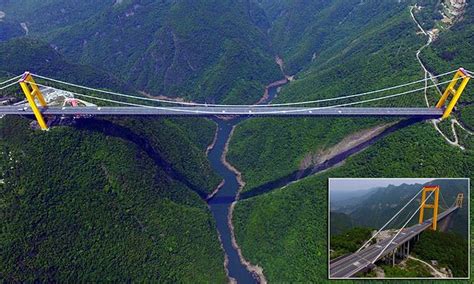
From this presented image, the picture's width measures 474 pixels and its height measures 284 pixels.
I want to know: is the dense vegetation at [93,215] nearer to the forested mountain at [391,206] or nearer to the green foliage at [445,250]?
the forested mountain at [391,206]

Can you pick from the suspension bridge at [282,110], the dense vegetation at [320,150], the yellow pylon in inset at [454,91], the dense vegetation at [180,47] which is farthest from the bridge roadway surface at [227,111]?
the dense vegetation at [180,47]

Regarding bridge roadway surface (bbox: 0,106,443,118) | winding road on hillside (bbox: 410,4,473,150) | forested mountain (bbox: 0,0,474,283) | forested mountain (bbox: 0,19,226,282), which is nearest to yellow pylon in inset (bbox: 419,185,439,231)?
forested mountain (bbox: 0,0,474,283)

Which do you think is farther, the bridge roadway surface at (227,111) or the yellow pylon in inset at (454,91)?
the bridge roadway surface at (227,111)

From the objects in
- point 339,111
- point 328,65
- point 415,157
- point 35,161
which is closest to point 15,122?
point 35,161

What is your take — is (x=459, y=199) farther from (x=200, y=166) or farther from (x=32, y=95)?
(x=32, y=95)

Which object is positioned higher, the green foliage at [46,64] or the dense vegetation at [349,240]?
the green foliage at [46,64]

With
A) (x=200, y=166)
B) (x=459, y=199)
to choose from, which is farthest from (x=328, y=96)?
(x=459, y=199)

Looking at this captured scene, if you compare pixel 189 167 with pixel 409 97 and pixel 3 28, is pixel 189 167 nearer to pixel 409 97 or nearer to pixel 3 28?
pixel 409 97
